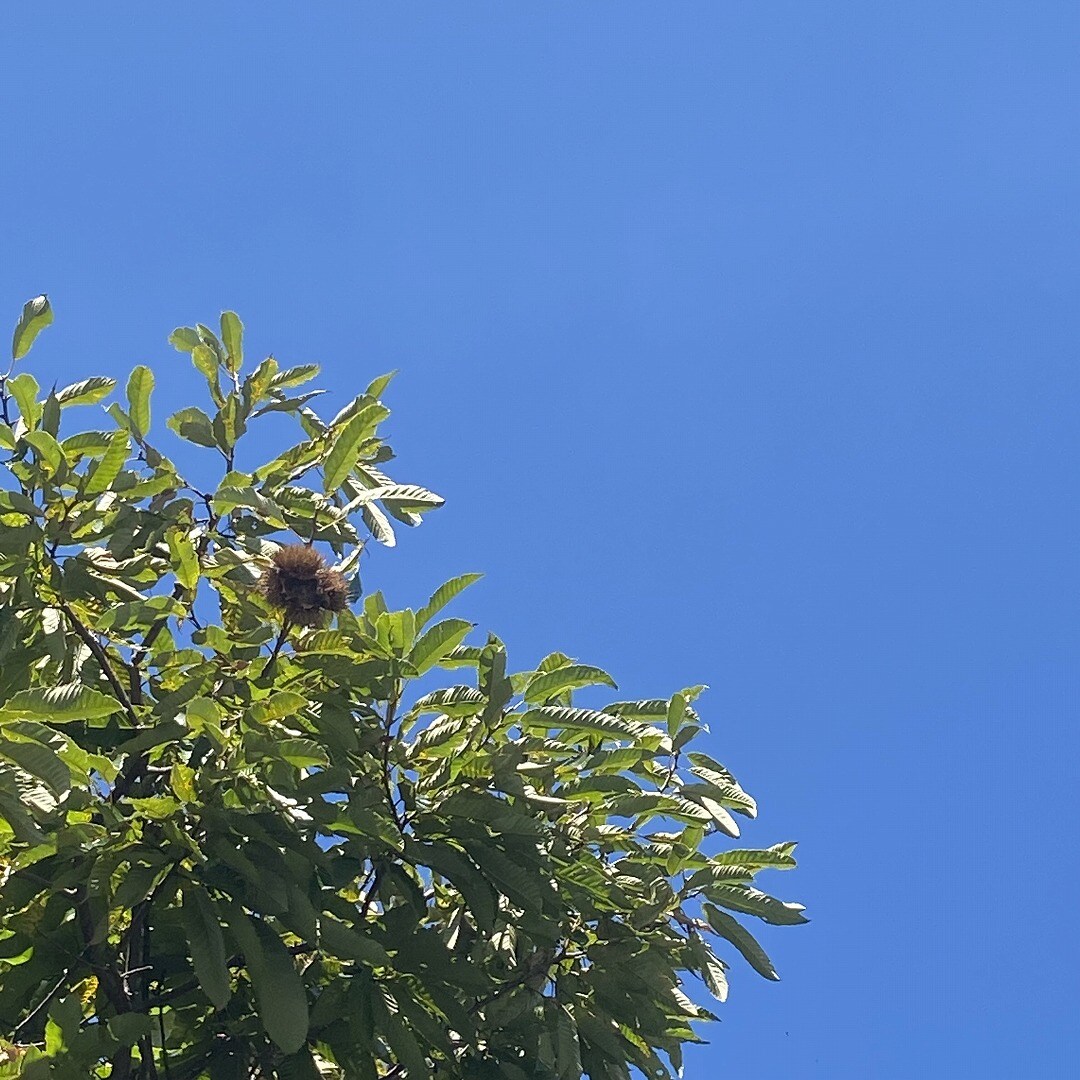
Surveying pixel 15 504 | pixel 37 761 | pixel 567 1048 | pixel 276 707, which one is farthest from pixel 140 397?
pixel 567 1048

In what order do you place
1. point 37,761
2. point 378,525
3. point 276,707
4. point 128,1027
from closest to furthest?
1. point 37,761
2. point 128,1027
3. point 276,707
4. point 378,525

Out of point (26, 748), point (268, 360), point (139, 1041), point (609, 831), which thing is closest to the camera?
point (26, 748)

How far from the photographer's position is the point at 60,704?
2.51 metres

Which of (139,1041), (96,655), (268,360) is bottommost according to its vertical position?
(139,1041)

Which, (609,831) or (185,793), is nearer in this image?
(185,793)

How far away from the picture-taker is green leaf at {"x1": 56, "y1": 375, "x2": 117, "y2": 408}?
3627 millimetres

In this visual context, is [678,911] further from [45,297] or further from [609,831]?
[45,297]

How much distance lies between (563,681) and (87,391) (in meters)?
1.54

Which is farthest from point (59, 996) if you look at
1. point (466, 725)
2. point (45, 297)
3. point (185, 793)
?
point (45, 297)

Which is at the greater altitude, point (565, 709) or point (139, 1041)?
point (565, 709)

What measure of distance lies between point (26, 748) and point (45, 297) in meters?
1.50

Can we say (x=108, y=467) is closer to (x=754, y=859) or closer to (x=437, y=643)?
(x=437, y=643)

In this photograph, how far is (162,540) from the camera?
3.29 metres

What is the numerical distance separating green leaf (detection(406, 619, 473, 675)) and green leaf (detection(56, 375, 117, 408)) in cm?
128
